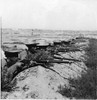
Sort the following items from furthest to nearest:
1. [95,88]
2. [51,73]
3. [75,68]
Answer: [75,68]
[51,73]
[95,88]

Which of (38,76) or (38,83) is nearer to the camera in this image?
(38,83)

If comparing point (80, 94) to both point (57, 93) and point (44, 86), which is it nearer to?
point (57, 93)

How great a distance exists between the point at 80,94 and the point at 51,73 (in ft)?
5.28

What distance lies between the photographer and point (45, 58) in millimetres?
7586

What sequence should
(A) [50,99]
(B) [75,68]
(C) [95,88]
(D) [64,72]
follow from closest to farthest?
(A) [50,99] → (C) [95,88] → (D) [64,72] → (B) [75,68]

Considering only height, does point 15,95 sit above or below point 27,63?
below

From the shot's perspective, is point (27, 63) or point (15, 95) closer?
point (15, 95)

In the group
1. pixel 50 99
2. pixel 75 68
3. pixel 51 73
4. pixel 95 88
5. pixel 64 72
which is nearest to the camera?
pixel 50 99

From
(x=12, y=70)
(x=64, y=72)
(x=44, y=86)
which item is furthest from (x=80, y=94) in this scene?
(x=12, y=70)

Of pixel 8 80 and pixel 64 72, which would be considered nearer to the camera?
pixel 8 80

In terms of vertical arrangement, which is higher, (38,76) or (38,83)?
(38,76)

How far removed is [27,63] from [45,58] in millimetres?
1159

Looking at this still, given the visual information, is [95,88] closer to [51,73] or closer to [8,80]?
[51,73]

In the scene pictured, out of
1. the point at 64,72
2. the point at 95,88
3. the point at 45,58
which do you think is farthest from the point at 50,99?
the point at 45,58
